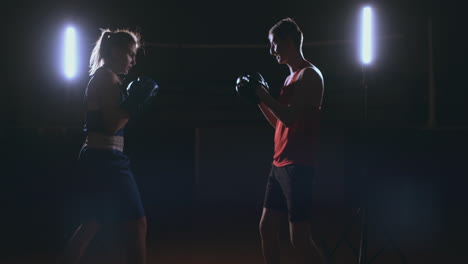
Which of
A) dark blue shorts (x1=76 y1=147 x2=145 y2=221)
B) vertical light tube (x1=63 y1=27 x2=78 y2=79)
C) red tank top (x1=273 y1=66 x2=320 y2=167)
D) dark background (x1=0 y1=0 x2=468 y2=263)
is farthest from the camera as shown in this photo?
vertical light tube (x1=63 y1=27 x2=78 y2=79)

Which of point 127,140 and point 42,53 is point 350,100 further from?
point 42,53

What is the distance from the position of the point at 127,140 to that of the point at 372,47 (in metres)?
3.16

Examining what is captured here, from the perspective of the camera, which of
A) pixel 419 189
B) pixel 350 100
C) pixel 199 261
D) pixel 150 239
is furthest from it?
pixel 350 100

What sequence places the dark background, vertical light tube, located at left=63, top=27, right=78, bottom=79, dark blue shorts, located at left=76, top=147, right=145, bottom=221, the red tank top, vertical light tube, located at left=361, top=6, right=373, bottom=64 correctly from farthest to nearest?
1. vertical light tube, located at left=63, top=27, right=78, bottom=79
2. vertical light tube, located at left=361, top=6, right=373, bottom=64
3. the dark background
4. the red tank top
5. dark blue shorts, located at left=76, top=147, right=145, bottom=221

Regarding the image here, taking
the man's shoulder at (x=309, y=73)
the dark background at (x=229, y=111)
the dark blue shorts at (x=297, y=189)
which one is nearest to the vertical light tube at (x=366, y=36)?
the dark background at (x=229, y=111)

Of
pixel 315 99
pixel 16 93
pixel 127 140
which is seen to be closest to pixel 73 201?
pixel 315 99

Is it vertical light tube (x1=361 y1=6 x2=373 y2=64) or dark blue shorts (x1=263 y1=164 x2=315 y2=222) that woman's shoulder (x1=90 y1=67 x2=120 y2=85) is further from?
vertical light tube (x1=361 y1=6 x2=373 y2=64)

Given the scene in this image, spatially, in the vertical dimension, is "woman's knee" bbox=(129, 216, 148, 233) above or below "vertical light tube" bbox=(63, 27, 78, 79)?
below

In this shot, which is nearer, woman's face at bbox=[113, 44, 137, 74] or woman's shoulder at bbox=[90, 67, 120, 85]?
woman's shoulder at bbox=[90, 67, 120, 85]

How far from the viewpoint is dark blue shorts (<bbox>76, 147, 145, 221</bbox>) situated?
1.89 m

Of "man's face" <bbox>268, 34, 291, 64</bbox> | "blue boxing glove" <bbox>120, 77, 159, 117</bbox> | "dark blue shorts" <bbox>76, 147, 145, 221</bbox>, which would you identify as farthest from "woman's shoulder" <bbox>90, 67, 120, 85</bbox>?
"man's face" <bbox>268, 34, 291, 64</bbox>

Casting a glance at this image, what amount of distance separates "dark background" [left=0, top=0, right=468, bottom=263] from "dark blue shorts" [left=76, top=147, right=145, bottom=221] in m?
2.54

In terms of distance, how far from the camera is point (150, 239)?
3.73 meters

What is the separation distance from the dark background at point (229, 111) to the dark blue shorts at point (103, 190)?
2.54m
